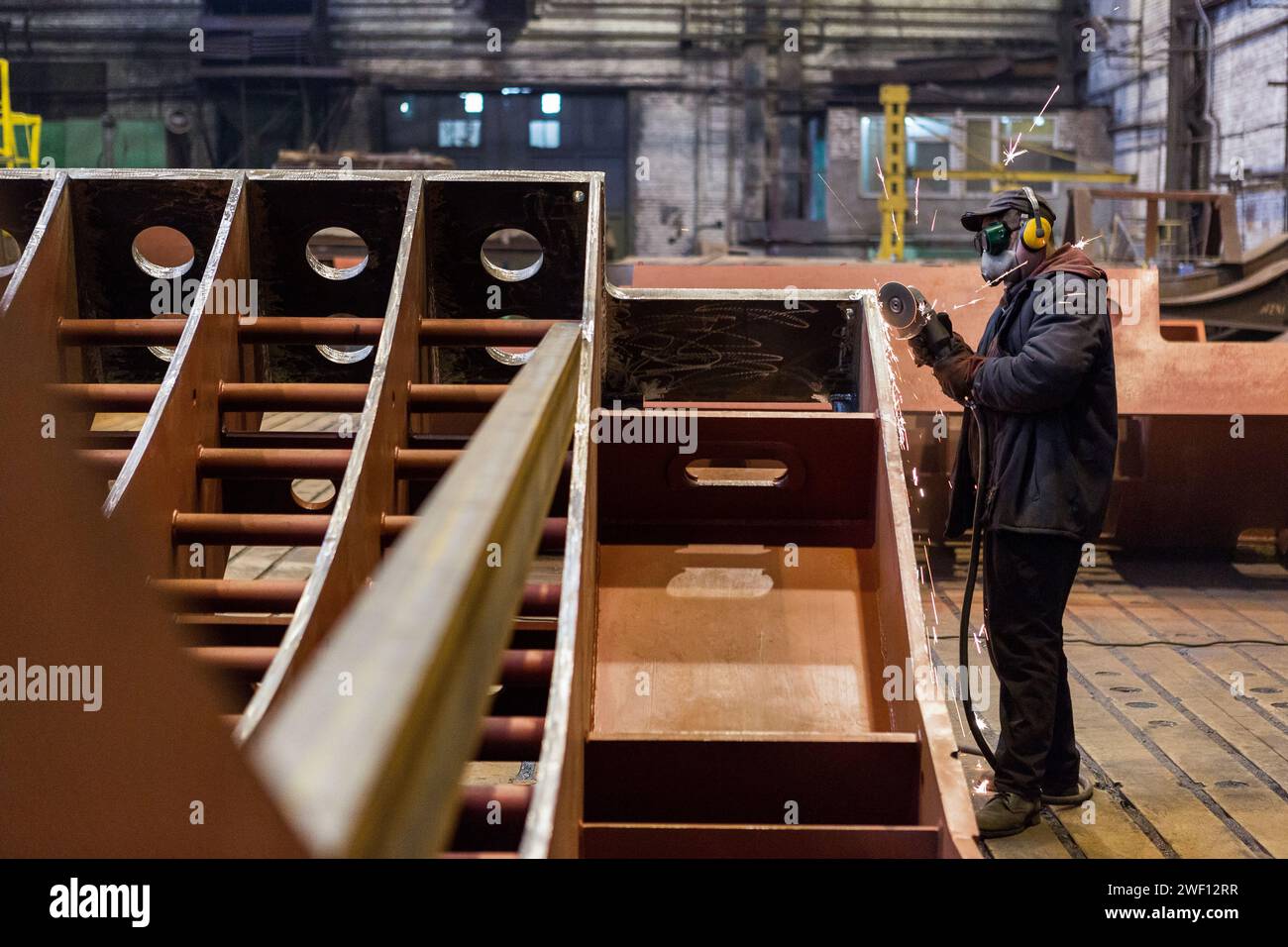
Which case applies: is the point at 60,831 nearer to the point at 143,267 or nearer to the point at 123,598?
the point at 123,598

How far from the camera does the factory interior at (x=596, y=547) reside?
36.7 inches

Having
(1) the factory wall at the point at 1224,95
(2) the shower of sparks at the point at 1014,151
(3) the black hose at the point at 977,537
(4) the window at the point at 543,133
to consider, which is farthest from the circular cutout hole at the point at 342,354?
(4) the window at the point at 543,133

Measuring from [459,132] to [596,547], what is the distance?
57.5ft

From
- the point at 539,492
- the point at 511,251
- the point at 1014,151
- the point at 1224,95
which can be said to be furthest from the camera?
the point at 1224,95

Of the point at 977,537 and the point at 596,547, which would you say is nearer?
the point at 596,547

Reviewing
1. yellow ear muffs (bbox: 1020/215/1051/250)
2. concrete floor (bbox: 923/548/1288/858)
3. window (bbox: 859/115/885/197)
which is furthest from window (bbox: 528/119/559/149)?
yellow ear muffs (bbox: 1020/215/1051/250)

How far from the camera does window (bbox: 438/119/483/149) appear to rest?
19625 mm

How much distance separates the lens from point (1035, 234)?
11.2 ft

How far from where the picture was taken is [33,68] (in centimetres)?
1952

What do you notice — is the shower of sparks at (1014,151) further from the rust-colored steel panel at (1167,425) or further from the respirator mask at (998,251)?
the rust-colored steel panel at (1167,425)

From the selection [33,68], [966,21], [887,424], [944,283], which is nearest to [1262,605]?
[944,283]

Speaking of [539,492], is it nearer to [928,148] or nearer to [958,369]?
[958,369]

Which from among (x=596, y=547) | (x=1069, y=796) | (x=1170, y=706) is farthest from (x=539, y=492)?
(x=1170, y=706)

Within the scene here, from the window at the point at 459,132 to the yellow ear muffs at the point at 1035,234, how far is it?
1721cm
